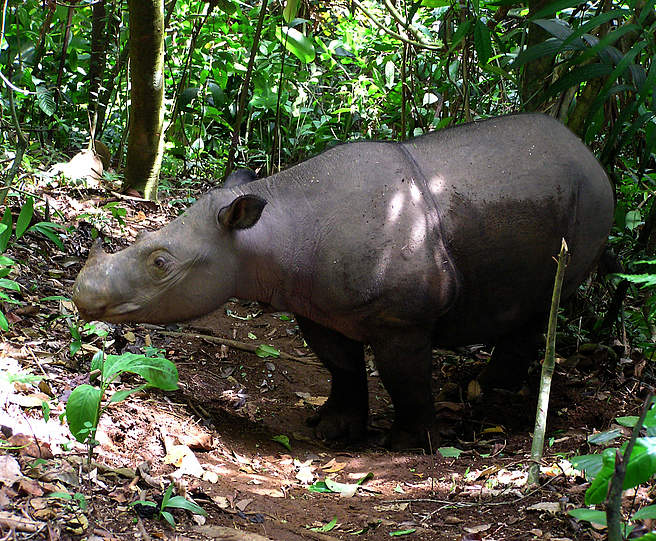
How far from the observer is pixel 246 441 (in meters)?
4.68

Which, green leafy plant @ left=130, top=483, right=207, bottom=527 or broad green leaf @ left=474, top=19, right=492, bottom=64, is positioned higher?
broad green leaf @ left=474, top=19, right=492, bottom=64

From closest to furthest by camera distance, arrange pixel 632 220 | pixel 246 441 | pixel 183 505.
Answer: pixel 183 505 < pixel 246 441 < pixel 632 220

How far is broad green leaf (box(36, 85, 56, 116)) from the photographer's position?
7.77 m

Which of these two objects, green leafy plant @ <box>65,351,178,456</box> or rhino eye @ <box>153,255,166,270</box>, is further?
rhino eye @ <box>153,255,166,270</box>

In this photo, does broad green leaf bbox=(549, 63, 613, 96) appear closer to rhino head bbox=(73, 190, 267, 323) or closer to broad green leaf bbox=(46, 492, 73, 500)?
rhino head bbox=(73, 190, 267, 323)

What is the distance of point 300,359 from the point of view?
6.05 m

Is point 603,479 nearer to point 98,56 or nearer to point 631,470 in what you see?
point 631,470

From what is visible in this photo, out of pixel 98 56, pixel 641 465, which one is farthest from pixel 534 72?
pixel 98 56

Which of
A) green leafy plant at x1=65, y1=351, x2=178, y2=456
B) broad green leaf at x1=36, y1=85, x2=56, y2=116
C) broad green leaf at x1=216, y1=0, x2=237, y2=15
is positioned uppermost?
broad green leaf at x1=216, y1=0, x2=237, y2=15

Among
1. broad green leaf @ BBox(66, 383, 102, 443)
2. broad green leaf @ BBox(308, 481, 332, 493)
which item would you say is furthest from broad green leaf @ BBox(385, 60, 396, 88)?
broad green leaf @ BBox(66, 383, 102, 443)

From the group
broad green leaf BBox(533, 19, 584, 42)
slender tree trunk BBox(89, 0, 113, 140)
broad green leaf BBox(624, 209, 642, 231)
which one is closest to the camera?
broad green leaf BBox(533, 19, 584, 42)

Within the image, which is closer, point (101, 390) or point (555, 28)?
point (101, 390)

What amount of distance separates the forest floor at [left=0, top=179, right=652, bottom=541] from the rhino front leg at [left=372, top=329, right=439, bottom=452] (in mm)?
182

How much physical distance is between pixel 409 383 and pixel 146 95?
3.84m
